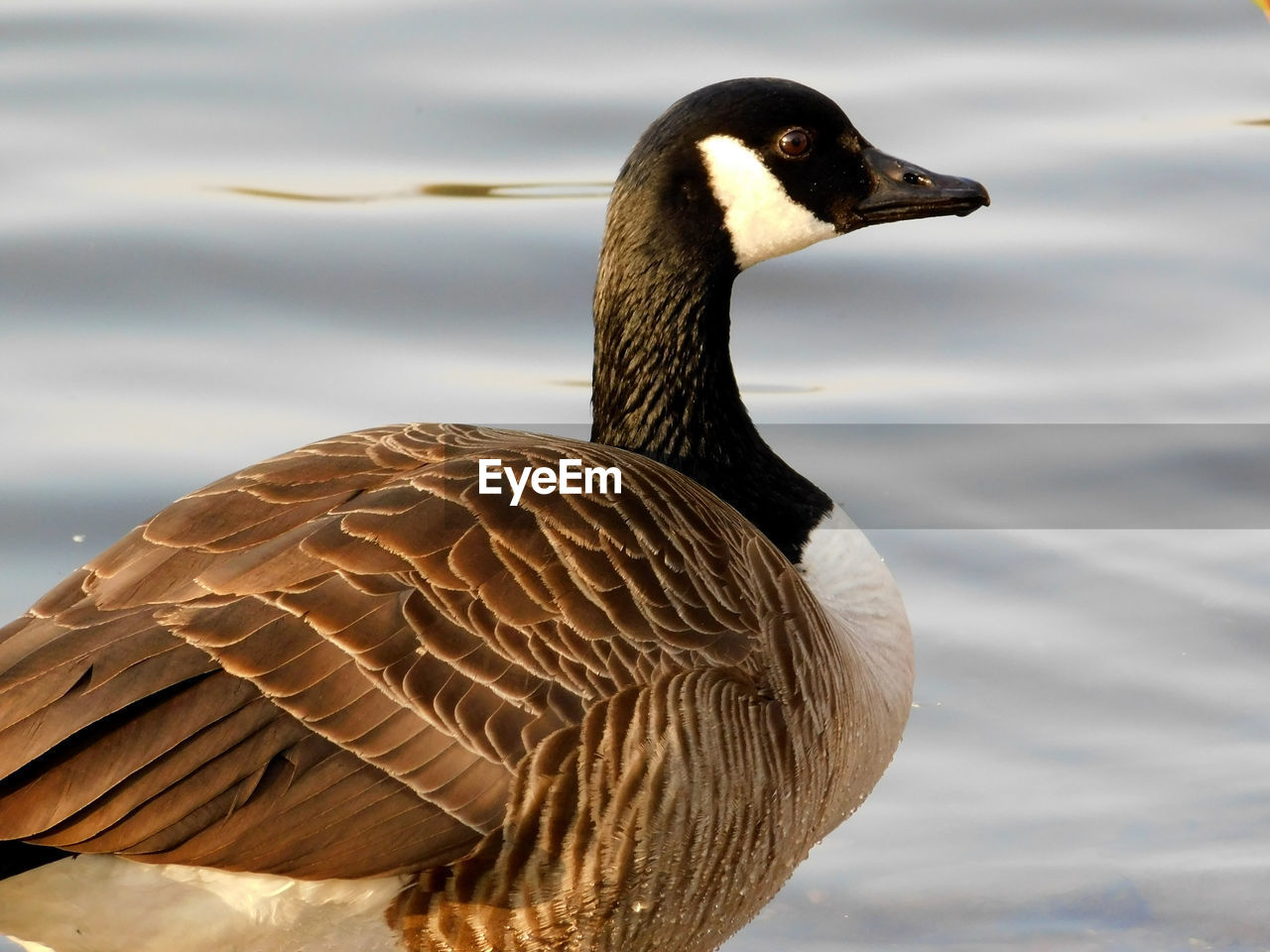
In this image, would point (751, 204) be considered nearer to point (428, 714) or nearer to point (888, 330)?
point (428, 714)

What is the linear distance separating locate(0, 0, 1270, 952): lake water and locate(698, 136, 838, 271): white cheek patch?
1.41 m

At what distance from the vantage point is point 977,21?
9812 mm

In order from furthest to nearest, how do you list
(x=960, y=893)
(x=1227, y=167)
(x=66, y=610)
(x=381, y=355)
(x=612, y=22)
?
(x=612, y=22) → (x=1227, y=167) → (x=381, y=355) → (x=960, y=893) → (x=66, y=610)

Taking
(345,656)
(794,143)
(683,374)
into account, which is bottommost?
(345,656)

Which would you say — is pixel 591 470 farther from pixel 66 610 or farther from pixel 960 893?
pixel 960 893

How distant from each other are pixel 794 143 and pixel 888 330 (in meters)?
2.69

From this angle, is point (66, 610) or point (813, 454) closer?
point (66, 610)

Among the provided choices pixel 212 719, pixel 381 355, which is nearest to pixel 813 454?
pixel 381 355

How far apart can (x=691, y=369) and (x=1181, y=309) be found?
3.31 metres

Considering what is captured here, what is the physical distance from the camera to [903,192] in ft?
16.9

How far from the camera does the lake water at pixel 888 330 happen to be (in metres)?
5.29

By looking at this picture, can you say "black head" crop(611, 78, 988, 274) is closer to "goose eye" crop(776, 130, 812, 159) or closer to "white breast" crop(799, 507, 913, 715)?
"goose eye" crop(776, 130, 812, 159)

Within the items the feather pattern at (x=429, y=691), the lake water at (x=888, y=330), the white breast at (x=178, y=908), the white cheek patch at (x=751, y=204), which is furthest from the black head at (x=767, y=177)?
the white breast at (x=178, y=908)

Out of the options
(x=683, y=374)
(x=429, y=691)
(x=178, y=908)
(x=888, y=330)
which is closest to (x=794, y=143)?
(x=683, y=374)
